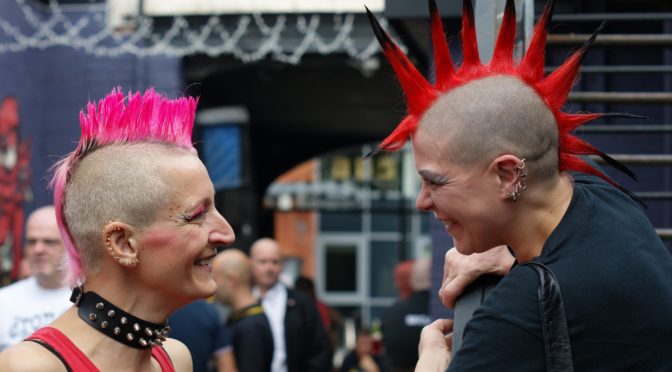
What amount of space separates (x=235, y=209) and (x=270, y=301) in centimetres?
562

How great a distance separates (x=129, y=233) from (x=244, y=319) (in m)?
5.27

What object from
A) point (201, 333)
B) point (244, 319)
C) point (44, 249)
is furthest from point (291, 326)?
point (44, 249)

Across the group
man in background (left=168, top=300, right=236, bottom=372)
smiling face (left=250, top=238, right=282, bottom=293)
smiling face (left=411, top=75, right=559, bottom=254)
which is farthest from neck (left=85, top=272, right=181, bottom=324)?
smiling face (left=250, top=238, right=282, bottom=293)

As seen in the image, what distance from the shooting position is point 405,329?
750 centimetres

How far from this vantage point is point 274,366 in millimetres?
7789

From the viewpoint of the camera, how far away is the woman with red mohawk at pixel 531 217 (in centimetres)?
211

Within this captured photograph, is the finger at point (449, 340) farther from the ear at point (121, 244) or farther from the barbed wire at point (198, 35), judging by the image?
the barbed wire at point (198, 35)

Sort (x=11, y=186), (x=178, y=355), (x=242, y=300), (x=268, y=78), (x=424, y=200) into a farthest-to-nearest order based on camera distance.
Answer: (x=268, y=78) → (x=11, y=186) → (x=242, y=300) → (x=178, y=355) → (x=424, y=200)

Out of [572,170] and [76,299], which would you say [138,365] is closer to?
[76,299]

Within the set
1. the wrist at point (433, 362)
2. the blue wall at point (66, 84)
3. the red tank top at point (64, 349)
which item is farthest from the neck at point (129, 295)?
the blue wall at point (66, 84)

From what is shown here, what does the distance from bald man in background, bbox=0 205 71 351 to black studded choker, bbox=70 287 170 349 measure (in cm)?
284

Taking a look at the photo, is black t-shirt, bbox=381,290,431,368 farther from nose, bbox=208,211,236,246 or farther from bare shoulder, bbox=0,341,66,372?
bare shoulder, bbox=0,341,66,372

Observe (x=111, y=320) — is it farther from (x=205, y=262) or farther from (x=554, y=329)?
(x=554, y=329)

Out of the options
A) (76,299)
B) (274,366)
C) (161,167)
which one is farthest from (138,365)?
(274,366)
